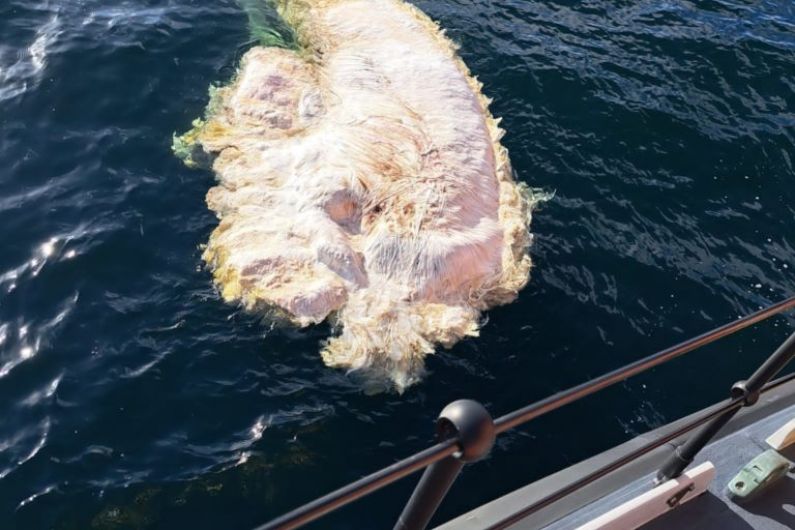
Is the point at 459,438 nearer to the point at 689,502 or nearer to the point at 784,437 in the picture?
the point at 689,502

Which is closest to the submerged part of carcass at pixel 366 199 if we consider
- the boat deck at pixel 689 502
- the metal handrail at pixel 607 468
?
the boat deck at pixel 689 502

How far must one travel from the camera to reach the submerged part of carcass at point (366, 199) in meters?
6.14

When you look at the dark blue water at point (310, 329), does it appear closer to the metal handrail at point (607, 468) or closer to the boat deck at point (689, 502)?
the boat deck at point (689, 502)

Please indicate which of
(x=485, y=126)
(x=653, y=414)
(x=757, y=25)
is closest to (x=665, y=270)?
(x=653, y=414)

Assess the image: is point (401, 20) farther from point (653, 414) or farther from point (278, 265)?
point (653, 414)

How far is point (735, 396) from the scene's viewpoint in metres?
3.68

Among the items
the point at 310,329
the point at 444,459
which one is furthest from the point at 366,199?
the point at 444,459

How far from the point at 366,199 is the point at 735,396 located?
3816mm

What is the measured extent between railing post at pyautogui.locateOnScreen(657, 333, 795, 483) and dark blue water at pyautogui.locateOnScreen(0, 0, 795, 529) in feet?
5.93

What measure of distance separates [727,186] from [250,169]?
5.10 metres

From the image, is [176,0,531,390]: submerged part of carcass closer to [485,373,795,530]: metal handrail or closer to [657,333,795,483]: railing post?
[657,333,795,483]: railing post

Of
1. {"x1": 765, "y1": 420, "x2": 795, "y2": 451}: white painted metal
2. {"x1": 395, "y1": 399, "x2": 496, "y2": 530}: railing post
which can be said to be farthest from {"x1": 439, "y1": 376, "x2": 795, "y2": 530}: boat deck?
{"x1": 395, "y1": 399, "x2": 496, "y2": 530}: railing post

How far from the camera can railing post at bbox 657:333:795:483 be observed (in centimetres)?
362

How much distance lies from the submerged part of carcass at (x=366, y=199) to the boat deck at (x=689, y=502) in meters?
1.58
